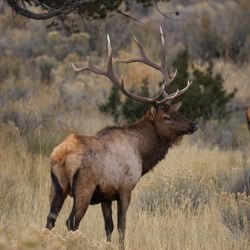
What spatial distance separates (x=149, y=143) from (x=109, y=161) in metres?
1.11

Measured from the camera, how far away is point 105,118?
16.7 meters

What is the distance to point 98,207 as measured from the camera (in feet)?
31.3

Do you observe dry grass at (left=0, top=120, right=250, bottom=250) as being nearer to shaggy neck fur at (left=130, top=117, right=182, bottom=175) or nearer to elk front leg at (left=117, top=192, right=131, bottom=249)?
elk front leg at (left=117, top=192, right=131, bottom=249)

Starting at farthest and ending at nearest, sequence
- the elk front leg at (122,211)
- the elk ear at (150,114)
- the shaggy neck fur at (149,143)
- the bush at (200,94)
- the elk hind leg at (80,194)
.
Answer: the bush at (200,94) < the elk ear at (150,114) < the shaggy neck fur at (149,143) < the elk front leg at (122,211) < the elk hind leg at (80,194)

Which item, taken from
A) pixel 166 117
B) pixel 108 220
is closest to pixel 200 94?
pixel 166 117

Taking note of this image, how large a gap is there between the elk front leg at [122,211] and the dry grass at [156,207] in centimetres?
9

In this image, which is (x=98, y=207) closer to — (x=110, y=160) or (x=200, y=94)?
(x=110, y=160)

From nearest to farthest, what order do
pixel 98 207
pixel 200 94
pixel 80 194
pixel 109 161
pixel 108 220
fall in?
pixel 80 194 → pixel 109 161 → pixel 108 220 → pixel 98 207 → pixel 200 94

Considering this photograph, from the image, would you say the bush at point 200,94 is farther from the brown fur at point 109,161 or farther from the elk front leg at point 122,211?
the elk front leg at point 122,211

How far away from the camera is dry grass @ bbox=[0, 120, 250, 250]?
25.8 ft

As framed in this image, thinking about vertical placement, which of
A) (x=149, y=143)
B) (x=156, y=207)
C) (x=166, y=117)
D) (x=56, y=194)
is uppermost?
(x=166, y=117)

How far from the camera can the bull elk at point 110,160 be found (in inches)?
285

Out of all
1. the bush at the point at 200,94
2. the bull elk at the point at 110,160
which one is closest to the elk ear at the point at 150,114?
the bull elk at the point at 110,160

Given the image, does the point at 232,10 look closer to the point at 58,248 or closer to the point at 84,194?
the point at 84,194
